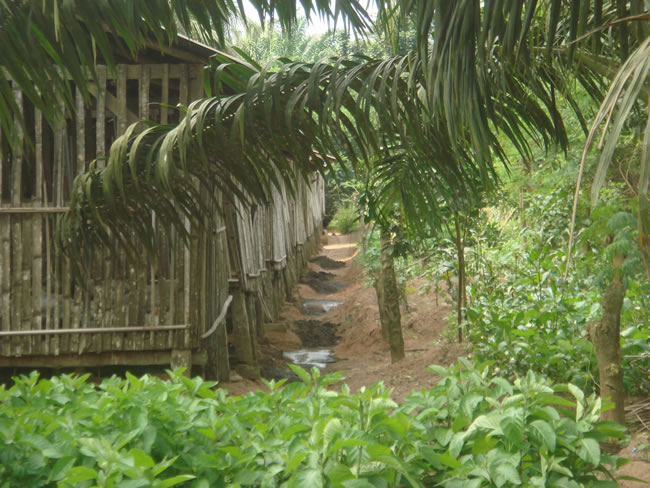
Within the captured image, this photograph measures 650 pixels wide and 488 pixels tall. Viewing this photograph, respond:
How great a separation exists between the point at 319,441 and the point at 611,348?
2414 mm

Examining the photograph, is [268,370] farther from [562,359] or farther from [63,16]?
[63,16]

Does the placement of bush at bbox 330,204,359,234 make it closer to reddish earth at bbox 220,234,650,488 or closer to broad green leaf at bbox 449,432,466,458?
reddish earth at bbox 220,234,650,488

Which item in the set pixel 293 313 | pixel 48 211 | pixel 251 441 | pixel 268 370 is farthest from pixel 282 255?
pixel 251 441

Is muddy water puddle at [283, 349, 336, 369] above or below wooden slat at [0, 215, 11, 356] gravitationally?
below

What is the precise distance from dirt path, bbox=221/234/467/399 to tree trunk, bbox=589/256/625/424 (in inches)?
90.8

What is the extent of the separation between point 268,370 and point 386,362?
1.50 metres

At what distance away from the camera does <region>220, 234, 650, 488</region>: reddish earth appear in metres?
7.89

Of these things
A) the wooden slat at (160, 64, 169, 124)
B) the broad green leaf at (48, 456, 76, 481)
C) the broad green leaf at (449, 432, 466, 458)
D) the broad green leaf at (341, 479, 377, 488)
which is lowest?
the broad green leaf at (48, 456, 76, 481)

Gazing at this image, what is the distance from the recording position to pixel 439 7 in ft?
7.52

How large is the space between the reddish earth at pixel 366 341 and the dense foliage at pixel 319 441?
169cm

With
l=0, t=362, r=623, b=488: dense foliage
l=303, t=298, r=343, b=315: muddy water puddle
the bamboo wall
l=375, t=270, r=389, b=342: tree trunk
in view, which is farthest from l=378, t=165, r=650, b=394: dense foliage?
l=303, t=298, r=343, b=315: muddy water puddle

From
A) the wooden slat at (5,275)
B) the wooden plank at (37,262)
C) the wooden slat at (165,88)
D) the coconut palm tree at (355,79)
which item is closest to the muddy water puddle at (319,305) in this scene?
the wooden plank at (37,262)

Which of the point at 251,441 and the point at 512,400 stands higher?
the point at 512,400

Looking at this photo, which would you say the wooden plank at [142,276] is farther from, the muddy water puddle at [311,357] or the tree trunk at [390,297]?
the muddy water puddle at [311,357]
